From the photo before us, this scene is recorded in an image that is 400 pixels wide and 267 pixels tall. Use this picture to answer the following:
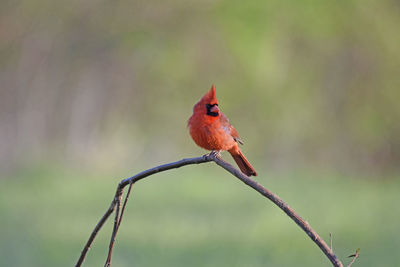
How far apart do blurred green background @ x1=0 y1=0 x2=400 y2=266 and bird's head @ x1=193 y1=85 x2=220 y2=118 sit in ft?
16.2

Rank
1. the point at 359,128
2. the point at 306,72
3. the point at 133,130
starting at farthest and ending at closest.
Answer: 1. the point at 133,130
2. the point at 306,72
3. the point at 359,128

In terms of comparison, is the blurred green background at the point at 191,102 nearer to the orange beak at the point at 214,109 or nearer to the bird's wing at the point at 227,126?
the bird's wing at the point at 227,126

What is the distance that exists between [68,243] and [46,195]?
11.1 feet

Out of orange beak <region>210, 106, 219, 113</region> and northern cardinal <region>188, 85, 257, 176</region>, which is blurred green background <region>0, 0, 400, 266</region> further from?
orange beak <region>210, 106, 219, 113</region>

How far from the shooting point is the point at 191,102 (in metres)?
24.3

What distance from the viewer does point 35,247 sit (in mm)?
6355

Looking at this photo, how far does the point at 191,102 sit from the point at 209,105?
21.5 metres

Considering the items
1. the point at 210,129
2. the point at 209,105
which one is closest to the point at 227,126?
the point at 210,129

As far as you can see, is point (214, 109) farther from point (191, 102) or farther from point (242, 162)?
point (191, 102)

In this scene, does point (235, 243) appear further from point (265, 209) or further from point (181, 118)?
point (181, 118)

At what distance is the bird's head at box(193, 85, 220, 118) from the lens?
2.54 metres

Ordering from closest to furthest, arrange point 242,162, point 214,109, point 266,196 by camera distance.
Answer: point 266,196, point 214,109, point 242,162

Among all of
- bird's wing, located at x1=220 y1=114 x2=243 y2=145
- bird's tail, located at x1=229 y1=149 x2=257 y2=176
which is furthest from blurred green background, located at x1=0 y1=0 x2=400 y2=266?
bird's wing, located at x1=220 y1=114 x2=243 y2=145

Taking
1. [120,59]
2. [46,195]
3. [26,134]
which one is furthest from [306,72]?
[46,195]
